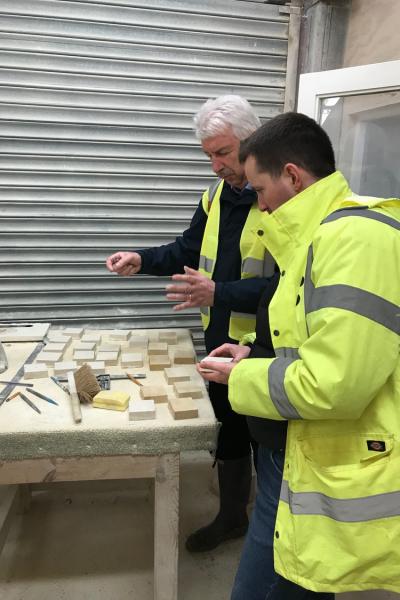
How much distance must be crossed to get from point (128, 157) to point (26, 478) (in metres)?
2.00

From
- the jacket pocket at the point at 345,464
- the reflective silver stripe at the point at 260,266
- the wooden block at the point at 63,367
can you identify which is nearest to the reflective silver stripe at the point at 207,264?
the reflective silver stripe at the point at 260,266

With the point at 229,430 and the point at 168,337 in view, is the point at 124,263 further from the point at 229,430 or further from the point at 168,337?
the point at 229,430

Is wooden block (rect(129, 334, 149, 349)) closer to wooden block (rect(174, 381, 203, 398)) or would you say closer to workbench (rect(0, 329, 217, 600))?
wooden block (rect(174, 381, 203, 398))

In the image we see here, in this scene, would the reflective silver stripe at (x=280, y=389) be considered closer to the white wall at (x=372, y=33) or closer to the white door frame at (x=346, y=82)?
the white door frame at (x=346, y=82)

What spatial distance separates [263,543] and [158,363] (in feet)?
2.74

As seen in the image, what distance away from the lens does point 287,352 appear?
1101 millimetres

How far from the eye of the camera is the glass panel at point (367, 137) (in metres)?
2.32

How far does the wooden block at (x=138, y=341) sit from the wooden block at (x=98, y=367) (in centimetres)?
28

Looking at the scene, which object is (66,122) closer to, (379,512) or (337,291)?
(337,291)

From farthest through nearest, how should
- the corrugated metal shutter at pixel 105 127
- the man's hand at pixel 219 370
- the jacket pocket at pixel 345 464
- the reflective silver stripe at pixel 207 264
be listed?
1. the corrugated metal shutter at pixel 105 127
2. the reflective silver stripe at pixel 207 264
3. the man's hand at pixel 219 370
4. the jacket pocket at pixel 345 464

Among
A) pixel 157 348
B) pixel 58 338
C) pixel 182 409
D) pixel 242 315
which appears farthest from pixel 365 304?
pixel 58 338

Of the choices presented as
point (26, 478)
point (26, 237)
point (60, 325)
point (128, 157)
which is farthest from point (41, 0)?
point (26, 478)

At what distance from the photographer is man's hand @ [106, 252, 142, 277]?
7.14ft

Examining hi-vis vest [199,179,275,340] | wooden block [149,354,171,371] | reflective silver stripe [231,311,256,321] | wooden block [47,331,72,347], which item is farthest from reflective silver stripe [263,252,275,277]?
wooden block [47,331,72,347]
